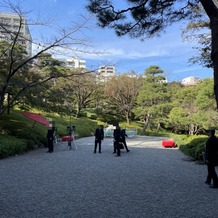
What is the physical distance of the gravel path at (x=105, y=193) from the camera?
15.2 feet

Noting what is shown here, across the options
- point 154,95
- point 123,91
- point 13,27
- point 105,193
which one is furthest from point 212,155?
point 123,91

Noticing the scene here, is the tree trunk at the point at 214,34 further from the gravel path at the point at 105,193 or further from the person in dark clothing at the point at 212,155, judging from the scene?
the person in dark clothing at the point at 212,155

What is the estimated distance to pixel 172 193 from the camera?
591 centimetres

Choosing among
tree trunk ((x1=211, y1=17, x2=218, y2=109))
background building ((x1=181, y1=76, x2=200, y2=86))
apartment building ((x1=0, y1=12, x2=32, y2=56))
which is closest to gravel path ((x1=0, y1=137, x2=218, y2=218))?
tree trunk ((x1=211, y1=17, x2=218, y2=109))

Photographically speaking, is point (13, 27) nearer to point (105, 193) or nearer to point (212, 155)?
point (105, 193)

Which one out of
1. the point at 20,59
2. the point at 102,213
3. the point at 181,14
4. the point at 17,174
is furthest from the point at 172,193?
the point at 20,59

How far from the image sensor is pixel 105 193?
5.91 m

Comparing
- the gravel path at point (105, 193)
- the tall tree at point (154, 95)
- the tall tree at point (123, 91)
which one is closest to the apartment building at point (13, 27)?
the gravel path at point (105, 193)

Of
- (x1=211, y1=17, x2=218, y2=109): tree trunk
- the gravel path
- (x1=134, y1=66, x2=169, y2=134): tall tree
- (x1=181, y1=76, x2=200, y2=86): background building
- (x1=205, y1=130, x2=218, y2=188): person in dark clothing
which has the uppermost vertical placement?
(x1=181, y1=76, x2=200, y2=86): background building

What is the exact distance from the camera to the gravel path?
462cm

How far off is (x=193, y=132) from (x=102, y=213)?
24.7m

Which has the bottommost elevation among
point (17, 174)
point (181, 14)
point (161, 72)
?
point (17, 174)

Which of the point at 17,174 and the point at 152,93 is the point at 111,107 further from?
the point at 17,174

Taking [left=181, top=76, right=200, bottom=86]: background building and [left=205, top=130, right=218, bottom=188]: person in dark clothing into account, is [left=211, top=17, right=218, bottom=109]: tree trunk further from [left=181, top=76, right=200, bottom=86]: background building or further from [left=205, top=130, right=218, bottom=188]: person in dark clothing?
[left=181, top=76, right=200, bottom=86]: background building
